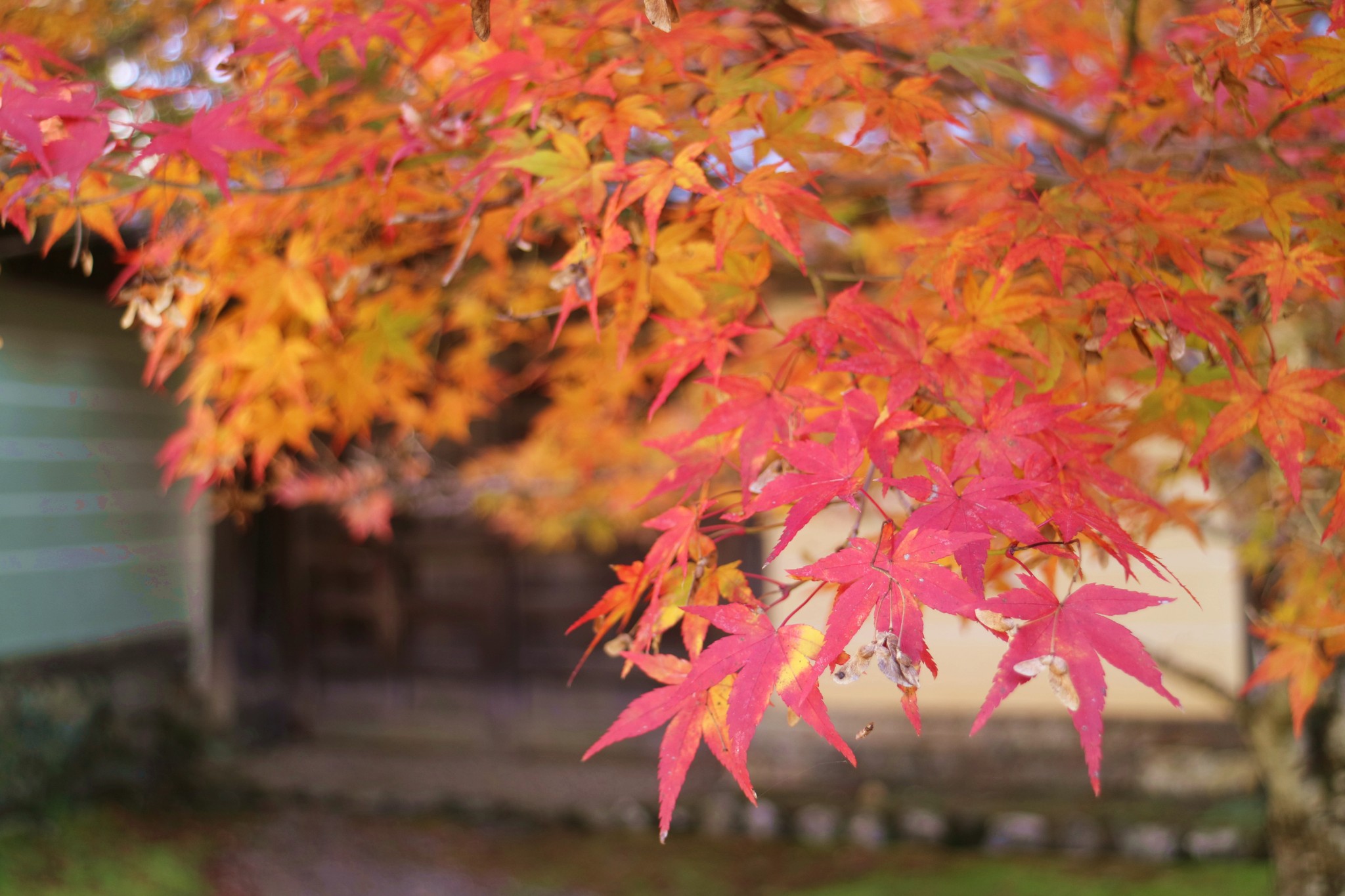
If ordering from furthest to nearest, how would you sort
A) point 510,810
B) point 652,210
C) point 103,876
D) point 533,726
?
1. point 533,726
2. point 510,810
3. point 103,876
4. point 652,210

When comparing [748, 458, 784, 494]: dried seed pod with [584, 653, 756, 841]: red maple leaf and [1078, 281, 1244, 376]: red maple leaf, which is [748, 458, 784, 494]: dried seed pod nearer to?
[584, 653, 756, 841]: red maple leaf

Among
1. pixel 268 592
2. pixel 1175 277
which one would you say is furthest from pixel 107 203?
pixel 268 592

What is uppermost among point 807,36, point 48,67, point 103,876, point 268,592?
point 48,67

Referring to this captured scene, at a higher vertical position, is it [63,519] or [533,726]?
[63,519]

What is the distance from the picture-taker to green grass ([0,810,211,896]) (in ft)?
13.9

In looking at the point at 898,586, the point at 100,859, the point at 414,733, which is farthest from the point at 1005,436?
the point at 414,733

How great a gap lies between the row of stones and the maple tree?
218 centimetres

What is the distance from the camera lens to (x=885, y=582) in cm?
102

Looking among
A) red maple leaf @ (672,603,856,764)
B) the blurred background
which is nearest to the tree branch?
the blurred background

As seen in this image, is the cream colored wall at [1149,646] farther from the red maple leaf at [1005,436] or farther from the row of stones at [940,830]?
the red maple leaf at [1005,436]

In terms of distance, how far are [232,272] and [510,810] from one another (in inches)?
149

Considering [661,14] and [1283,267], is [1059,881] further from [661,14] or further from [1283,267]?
[661,14]

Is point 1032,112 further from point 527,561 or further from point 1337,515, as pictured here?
point 527,561

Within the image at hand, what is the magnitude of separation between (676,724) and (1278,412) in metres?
0.94
